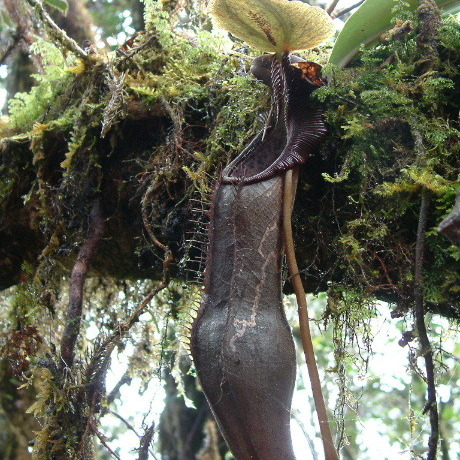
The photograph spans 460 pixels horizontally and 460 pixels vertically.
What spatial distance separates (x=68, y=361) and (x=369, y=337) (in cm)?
72

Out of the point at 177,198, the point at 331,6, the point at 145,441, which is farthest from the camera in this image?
the point at 331,6

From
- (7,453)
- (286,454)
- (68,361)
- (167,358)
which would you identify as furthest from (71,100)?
(7,453)

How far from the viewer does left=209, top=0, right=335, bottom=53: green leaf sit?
A: 1063mm

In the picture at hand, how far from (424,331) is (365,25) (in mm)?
740

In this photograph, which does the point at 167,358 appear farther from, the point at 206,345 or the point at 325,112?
the point at 325,112

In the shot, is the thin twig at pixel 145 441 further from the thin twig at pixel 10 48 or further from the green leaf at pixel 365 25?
the thin twig at pixel 10 48

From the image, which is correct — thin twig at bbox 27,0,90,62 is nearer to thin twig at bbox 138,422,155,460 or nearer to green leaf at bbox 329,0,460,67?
green leaf at bbox 329,0,460,67

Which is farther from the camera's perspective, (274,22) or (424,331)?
(274,22)

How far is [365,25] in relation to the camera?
123cm

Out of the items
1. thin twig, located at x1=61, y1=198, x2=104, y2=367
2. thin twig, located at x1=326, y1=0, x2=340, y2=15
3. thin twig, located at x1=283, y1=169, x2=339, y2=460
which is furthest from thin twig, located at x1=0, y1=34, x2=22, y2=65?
thin twig, located at x1=283, y1=169, x2=339, y2=460

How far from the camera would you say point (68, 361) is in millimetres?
1271

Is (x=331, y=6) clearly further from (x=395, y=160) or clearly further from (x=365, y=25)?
(x=395, y=160)

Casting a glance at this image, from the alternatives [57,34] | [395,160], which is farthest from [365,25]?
[57,34]

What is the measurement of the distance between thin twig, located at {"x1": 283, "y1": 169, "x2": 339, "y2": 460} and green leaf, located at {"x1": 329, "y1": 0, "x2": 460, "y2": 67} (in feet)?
1.13
